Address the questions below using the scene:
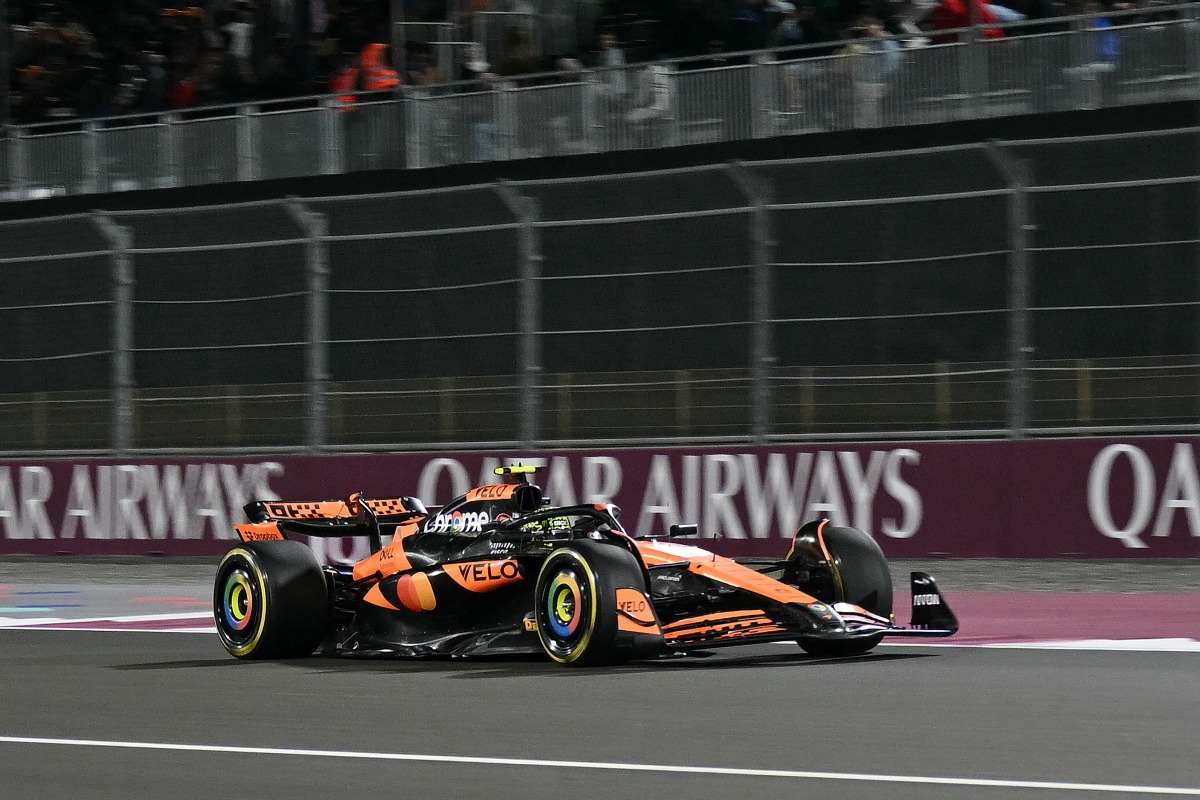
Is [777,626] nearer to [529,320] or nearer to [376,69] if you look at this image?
[529,320]

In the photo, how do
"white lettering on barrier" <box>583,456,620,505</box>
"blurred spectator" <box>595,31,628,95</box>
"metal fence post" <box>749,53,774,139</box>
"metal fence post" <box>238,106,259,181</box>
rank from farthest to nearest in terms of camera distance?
"metal fence post" <box>238,106,259,181</box>
"blurred spectator" <box>595,31,628,95</box>
"metal fence post" <box>749,53,774,139</box>
"white lettering on barrier" <box>583,456,620,505</box>

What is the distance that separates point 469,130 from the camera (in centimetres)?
2138

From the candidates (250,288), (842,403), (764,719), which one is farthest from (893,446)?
(764,719)

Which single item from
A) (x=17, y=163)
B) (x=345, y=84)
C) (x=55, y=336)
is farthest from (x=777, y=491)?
(x=17, y=163)

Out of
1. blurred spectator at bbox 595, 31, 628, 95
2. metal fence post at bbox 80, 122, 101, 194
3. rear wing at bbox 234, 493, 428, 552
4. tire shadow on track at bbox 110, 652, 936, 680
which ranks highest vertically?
blurred spectator at bbox 595, 31, 628, 95

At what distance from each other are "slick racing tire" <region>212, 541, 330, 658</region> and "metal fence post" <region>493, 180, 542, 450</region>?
18.5 ft

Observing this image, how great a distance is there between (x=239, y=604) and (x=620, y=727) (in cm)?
340

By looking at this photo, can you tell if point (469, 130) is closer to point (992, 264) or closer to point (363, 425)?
point (363, 425)

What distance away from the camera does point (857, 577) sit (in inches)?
348

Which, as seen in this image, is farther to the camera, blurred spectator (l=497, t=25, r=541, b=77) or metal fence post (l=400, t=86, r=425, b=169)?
metal fence post (l=400, t=86, r=425, b=169)

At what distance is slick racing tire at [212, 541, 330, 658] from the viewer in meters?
9.27

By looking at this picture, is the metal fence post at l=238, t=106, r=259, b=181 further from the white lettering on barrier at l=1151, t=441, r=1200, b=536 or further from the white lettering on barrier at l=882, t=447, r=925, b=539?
the white lettering on barrier at l=1151, t=441, r=1200, b=536

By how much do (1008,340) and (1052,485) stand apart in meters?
0.99

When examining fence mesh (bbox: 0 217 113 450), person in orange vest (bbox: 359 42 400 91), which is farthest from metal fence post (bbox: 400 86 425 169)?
fence mesh (bbox: 0 217 113 450)
